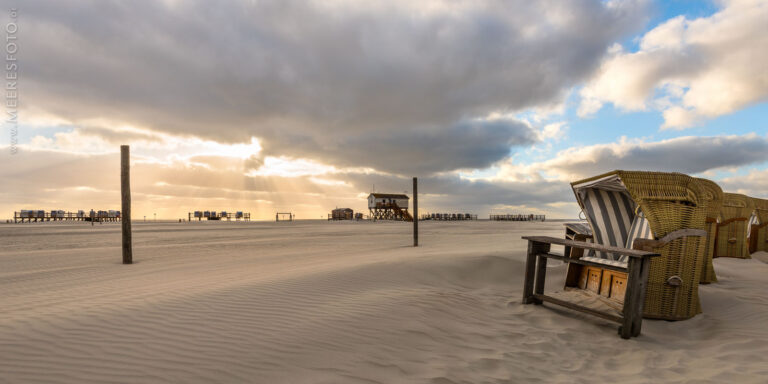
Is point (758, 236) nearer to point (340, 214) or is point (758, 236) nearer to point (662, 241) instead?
point (662, 241)

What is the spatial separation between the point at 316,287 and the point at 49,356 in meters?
3.50

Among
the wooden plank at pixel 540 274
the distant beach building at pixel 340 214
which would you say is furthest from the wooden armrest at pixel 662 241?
the distant beach building at pixel 340 214

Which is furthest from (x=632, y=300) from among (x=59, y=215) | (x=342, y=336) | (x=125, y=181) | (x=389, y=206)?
(x=59, y=215)

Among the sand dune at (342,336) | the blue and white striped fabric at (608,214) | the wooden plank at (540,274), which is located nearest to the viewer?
the sand dune at (342,336)

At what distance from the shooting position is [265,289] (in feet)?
19.6

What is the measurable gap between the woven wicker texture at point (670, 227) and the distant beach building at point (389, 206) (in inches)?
2189

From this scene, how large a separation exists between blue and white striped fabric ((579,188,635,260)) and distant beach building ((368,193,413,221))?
54.0m

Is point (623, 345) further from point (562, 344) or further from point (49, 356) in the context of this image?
point (49, 356)

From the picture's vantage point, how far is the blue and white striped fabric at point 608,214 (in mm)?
6902

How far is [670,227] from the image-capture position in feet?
17.3

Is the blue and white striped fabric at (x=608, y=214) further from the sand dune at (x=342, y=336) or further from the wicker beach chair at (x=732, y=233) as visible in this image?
the wicker beach chair at (x=732, y=233)

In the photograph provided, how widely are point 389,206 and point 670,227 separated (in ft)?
189

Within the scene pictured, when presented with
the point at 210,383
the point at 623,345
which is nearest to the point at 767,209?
the point at 623,345

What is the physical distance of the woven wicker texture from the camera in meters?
5.28
